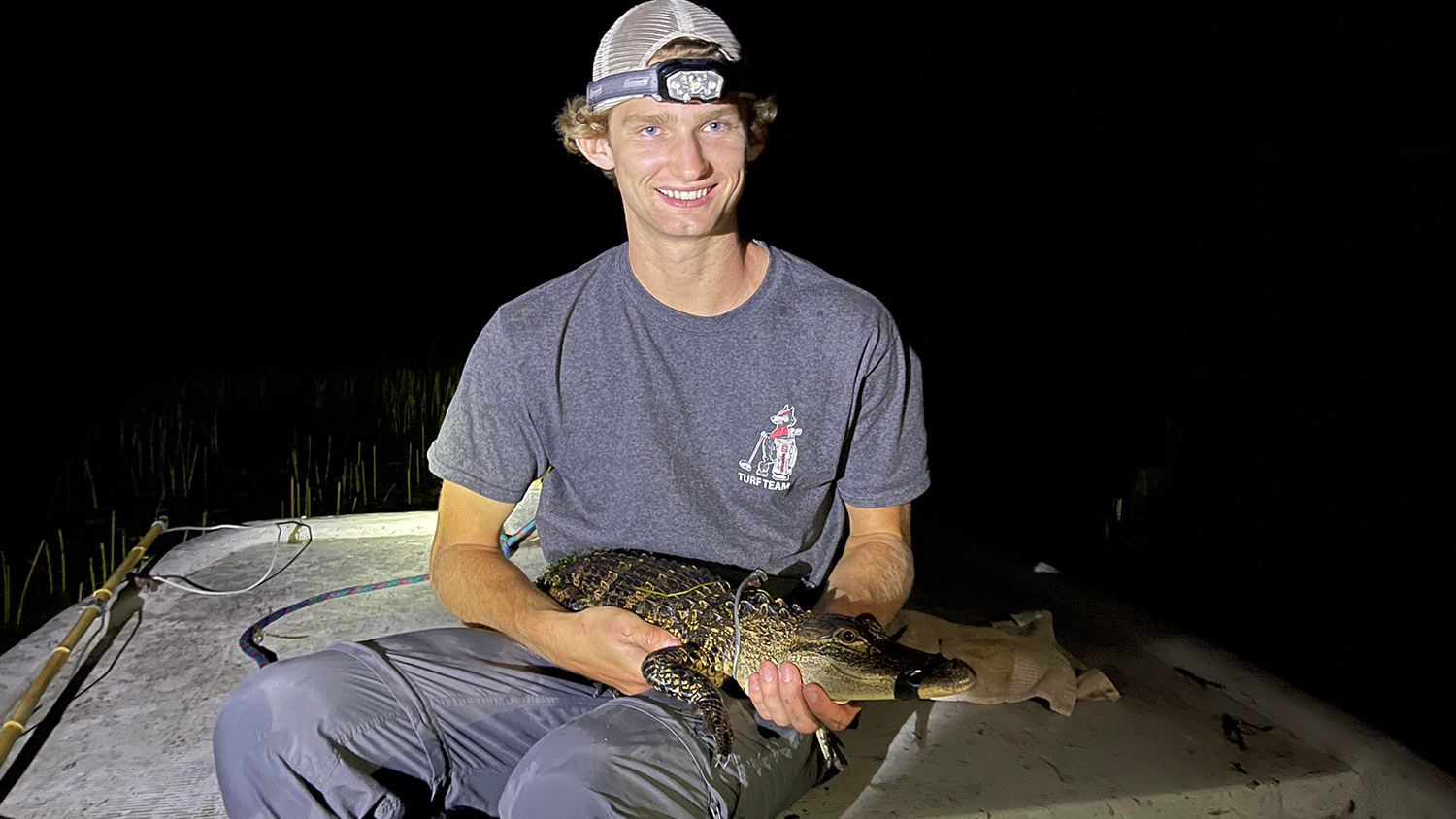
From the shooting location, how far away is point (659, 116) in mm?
1807

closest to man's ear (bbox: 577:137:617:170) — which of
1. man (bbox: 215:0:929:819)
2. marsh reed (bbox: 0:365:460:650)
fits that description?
man (bbox: 215:0:929:819)

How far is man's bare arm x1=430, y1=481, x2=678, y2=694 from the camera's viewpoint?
1.62m

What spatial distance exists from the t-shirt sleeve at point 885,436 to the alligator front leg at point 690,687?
55cm

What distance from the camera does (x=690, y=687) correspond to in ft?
5.24

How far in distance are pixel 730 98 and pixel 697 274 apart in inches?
14.1

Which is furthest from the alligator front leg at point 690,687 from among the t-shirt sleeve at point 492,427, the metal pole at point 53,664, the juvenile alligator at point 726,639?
the metal pole at point 53,664

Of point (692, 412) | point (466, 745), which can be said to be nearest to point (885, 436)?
point (692, 412)

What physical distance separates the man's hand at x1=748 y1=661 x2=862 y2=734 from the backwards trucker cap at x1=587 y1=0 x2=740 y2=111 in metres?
1.10

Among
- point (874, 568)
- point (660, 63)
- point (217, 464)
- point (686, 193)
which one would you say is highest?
point (660, 63)

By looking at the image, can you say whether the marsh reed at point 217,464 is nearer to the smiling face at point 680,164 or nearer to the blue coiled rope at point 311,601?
the blue coiled rope at point 311,601

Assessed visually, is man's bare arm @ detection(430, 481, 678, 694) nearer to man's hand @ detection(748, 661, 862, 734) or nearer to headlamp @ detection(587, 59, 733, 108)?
man's hand @ detection(748, 661, 862, 734)

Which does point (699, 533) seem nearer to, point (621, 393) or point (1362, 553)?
point (621, 393)

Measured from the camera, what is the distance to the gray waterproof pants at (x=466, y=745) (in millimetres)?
1409

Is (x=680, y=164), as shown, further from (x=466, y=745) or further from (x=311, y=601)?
(x=311, y=601)
